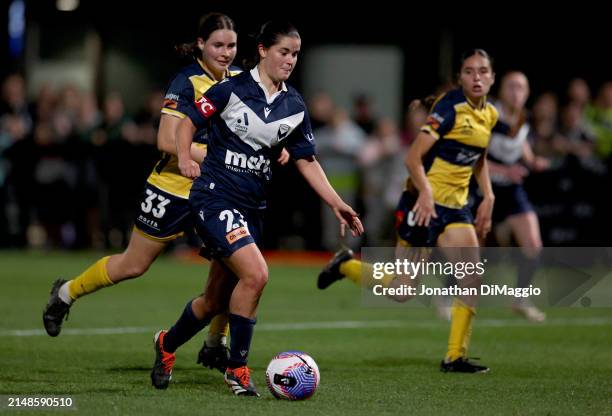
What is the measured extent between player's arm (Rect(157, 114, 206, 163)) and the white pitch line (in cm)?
258

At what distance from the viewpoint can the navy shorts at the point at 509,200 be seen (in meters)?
12.2

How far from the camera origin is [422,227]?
29.9 ft

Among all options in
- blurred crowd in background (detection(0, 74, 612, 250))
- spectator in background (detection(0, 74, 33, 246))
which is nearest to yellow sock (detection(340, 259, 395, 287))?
blurred crowd in background (detection(0, 74, 612, 250))

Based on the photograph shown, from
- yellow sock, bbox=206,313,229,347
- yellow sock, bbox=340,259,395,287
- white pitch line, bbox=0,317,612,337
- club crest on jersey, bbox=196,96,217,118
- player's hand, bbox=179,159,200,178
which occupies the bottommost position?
white pitch line, bbox=0,317,612,337

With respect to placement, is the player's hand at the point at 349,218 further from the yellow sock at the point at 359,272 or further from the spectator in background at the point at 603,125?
the spectator in background at the point at 603,125

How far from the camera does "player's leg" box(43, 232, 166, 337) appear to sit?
8.43m

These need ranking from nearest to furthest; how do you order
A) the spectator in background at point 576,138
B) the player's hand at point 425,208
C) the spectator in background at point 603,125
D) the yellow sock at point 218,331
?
Result: the yellow sock at point 218,331 < the player's hand at point 425,208 < the spectator in background at point 603,125 < the spectator in background at point 576,138

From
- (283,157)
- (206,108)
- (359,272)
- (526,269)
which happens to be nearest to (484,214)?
(359,272)

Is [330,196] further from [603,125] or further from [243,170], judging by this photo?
[603,125]

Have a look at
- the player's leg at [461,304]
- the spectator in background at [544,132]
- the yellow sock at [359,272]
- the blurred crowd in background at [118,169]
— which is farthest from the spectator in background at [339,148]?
the player's leg at [461,304]

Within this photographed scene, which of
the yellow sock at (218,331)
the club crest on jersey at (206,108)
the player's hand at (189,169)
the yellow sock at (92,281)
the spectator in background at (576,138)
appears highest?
the spectator in background at (576,138)

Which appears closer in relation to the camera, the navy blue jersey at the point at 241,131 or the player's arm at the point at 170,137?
the navy blue jersey at the point at 241,131

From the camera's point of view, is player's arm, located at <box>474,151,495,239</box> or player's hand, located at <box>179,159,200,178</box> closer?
player's hand, located at <box>179,159,200,178</box>

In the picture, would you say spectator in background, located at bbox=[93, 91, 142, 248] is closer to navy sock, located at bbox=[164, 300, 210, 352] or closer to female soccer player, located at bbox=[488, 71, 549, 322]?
female soccer player, located at bbox=[488, 71, 549, 322]
